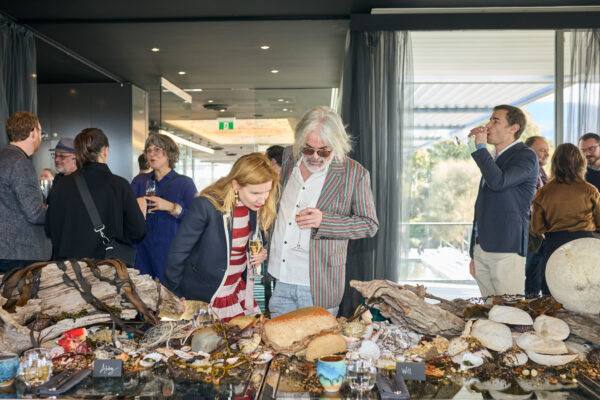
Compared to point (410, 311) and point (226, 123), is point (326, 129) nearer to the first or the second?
point (410, 311)

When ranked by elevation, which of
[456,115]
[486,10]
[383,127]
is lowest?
[383,127]

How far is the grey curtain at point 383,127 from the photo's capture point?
16.6 ft

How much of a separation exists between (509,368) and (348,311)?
79.7 inches

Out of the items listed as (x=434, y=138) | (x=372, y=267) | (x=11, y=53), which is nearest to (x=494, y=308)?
(x=372, y=267)

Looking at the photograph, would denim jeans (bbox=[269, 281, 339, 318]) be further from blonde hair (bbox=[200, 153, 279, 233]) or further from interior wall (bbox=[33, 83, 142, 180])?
interior wall (bbox=[33, 83, 142, 180])

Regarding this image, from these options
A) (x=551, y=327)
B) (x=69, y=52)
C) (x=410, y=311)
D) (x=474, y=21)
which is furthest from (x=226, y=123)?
(x=551, y=327)

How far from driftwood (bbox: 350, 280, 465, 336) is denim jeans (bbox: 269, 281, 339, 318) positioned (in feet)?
2.55

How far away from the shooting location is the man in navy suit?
3.16m

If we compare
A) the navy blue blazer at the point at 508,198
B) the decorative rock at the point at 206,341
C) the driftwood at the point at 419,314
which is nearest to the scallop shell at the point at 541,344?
the driftwood at the point at 419,314

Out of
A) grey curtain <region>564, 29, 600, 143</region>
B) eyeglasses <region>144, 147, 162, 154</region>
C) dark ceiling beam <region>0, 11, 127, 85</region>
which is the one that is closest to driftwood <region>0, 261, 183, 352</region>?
eyeglasses <region>144, 147, 162, 154</region>

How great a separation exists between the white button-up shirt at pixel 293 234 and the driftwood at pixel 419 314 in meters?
0.78

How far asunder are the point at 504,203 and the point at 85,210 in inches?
95.5

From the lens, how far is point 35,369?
1.30m

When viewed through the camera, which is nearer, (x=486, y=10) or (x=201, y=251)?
(x=201, y=251)
